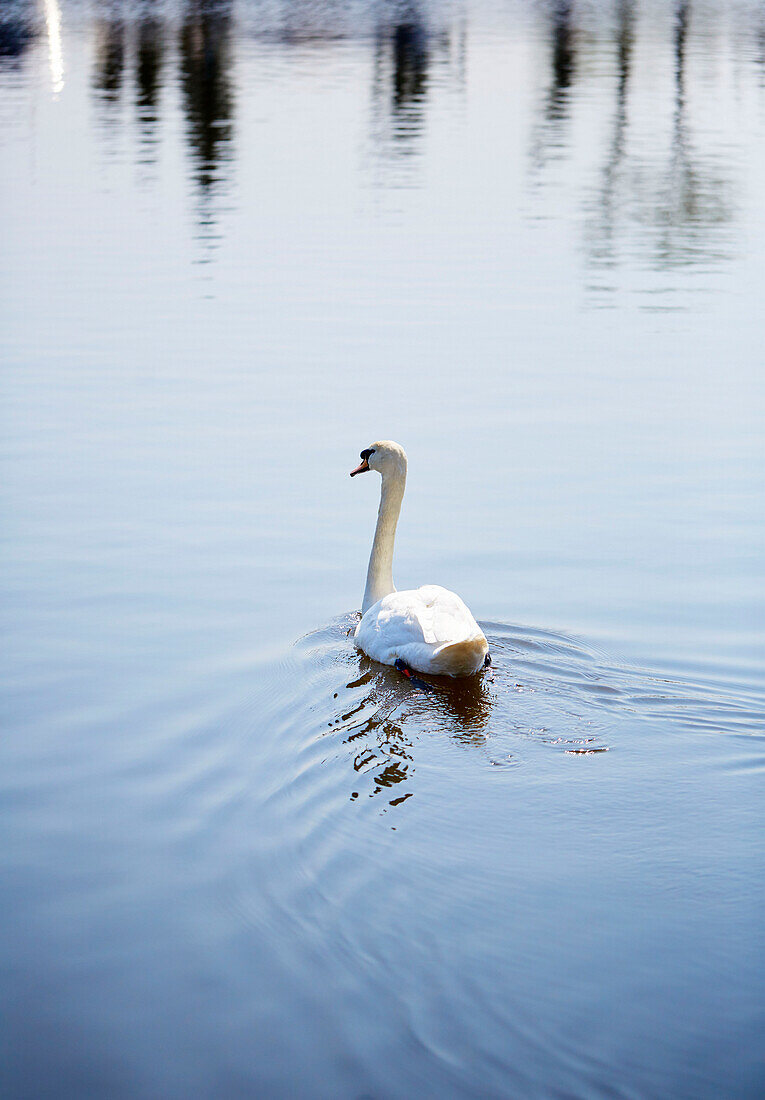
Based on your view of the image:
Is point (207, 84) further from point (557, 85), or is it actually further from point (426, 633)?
point (426, 633)

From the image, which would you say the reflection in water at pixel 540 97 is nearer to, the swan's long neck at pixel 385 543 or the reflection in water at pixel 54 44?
the reflection in water at pixel 54 44

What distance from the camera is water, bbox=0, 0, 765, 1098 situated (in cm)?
554

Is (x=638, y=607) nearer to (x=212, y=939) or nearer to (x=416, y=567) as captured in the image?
(x=416, y=567)

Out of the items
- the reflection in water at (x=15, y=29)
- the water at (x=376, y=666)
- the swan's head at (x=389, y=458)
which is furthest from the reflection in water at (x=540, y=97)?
the swan's head at (x=389, y=458)

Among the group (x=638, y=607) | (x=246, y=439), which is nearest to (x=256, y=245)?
(x=246, y=439)

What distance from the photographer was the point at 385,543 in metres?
10.2

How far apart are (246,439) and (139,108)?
33326mm

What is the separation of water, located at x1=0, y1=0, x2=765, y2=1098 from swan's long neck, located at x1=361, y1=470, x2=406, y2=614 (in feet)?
1.27

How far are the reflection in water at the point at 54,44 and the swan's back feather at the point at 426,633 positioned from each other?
132 feet

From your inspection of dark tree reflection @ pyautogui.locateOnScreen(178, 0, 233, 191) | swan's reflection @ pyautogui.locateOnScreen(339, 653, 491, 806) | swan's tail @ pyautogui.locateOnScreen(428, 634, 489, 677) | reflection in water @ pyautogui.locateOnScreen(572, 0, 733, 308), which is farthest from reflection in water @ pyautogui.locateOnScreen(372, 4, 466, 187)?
swan's tail @ pyautogui.locateOnScreen(428, 634, 489, 677)

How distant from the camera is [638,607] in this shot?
10133mm

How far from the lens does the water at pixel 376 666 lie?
5.54 metres

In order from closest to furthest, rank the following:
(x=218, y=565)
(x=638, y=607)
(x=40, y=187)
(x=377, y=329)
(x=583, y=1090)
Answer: (x=583, y=1090) → (x=638, y=607) → (x=218, y=565) → (x=377, y=329) → (x=40, y=187)

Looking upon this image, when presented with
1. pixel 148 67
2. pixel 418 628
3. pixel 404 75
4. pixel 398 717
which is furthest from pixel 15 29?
pixel 398 717
